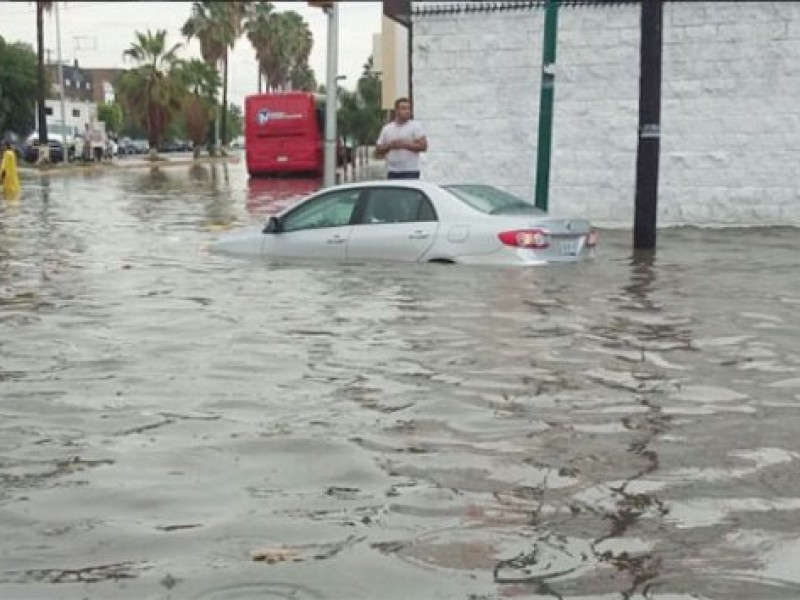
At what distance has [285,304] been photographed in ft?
31.8

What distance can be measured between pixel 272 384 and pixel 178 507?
2.18 metres

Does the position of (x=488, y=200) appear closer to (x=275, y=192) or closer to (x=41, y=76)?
(x=275, y=192)

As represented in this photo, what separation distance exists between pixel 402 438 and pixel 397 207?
6.41m

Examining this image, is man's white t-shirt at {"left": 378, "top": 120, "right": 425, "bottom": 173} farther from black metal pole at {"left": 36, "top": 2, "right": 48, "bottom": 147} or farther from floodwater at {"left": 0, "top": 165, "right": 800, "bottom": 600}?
black metal pole at {"left": 36, "top": 2, "right": 48, "bottom": 147}

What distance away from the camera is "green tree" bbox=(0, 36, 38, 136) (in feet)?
207

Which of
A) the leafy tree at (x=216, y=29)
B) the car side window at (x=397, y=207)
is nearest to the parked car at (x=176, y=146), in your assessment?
the leafy tree at (x=216, y=29)

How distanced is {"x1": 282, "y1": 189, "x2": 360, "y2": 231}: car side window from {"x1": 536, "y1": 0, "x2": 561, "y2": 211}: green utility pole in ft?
14.6

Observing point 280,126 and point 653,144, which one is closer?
point 653,144

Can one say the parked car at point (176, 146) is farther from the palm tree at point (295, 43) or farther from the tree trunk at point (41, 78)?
the tree trunk at point (41, 78)

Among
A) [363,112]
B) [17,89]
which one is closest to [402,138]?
[363,112]

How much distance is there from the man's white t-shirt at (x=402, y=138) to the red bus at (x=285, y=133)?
2567cm

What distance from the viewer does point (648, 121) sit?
548 inches

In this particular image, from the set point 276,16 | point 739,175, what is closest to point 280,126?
point 739,175

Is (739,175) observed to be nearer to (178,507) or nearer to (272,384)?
(272,384)
